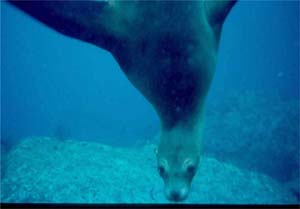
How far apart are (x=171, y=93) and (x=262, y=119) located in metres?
11.7

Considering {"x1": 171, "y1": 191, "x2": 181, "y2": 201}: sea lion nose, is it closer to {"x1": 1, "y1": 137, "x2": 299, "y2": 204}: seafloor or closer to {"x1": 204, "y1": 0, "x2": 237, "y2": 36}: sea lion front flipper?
{"x1": 204, "y1": 0, "x2": 237, "y2": 36}: sea lion front flipper

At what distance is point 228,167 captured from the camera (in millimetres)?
7602

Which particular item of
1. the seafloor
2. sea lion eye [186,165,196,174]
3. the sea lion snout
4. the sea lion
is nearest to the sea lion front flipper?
the sea lion

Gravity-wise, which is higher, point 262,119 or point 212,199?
point 212,199

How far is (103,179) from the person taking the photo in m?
6.05

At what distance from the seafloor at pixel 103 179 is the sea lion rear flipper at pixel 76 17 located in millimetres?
3499

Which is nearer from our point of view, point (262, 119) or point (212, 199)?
point (212, 199)

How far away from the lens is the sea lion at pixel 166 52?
2320 mm

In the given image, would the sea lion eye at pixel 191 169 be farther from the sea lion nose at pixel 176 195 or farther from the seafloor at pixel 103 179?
the seafloor at pixel 103 179

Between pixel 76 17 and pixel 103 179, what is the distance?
14.0ft

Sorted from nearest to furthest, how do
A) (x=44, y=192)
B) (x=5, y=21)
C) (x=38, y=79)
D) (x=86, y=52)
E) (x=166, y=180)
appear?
(x=166, y=180)
(x=44, y=192)
(x=5, y=21)
(x=86, y=52)
(x=38, y=79)

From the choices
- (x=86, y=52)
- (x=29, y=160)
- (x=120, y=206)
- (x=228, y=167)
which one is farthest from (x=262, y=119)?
(x=86, y=52)

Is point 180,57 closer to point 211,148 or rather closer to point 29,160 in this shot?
point 29,160

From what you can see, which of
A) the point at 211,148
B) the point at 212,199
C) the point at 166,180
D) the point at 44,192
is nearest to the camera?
the point at 166,180
